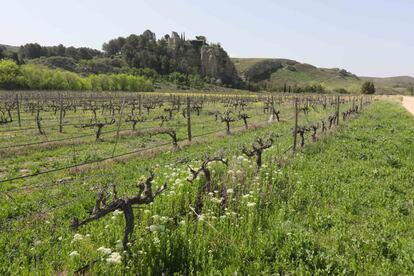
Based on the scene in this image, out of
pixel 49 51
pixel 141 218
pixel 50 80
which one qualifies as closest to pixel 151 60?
pixel 49 51

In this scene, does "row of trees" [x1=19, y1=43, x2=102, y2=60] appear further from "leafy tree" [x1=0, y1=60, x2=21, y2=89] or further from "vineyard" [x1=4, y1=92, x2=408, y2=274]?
"vineyard" [x1=4, y1=92, x2=408, y2=274]

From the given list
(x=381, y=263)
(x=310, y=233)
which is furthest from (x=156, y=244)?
(x=381, y=263)

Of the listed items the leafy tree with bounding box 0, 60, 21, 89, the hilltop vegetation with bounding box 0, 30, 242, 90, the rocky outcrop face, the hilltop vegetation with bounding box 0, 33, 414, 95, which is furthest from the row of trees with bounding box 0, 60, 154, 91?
the rocky outcrop face

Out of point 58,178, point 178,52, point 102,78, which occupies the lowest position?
point 58,178

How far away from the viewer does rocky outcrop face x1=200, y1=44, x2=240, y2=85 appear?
607ft

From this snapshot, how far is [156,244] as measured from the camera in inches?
216

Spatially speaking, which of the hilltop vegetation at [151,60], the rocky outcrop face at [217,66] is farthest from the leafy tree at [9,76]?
the rocky outcrop face at [217,66]

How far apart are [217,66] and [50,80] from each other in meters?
105

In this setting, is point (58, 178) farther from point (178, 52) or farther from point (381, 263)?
point (178, 52)

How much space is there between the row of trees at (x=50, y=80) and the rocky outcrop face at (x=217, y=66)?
7504 centimetres

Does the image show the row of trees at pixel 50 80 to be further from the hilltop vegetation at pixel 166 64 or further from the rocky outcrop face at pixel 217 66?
the rocky outcrop face at pixel 217 66

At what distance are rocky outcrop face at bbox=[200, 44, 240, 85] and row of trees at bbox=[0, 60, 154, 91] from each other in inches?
2954

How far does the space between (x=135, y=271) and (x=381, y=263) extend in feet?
13.0

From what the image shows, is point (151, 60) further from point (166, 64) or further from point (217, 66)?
point (217, 66)
